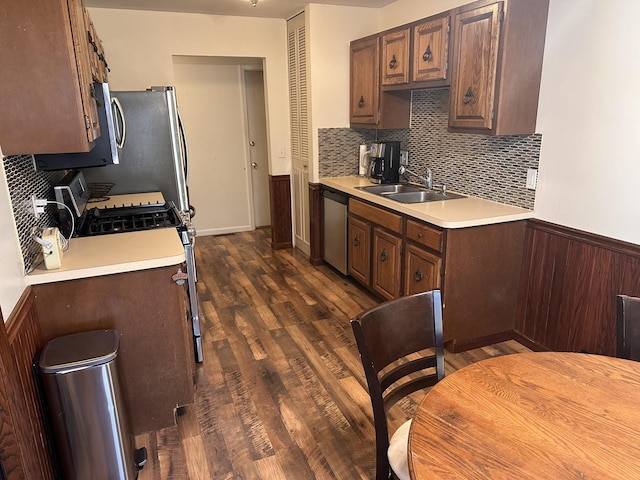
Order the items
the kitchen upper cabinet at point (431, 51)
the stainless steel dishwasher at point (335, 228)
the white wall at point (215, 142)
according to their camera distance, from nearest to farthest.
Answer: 1. the kitchen upper cabinet at point (431, 51)
2. the stainless steel dishwasher at point (335, 228)
3. the white wall at point (215, 142)

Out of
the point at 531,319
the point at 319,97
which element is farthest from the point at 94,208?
the point at 531,319

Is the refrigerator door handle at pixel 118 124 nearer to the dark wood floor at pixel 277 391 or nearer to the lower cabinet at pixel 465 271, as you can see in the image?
the dark wood floor at pixel 277 391

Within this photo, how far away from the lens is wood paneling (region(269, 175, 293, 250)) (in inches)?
193

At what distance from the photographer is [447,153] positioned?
11.5 ft

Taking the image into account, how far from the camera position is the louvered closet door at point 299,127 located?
14.0 feet

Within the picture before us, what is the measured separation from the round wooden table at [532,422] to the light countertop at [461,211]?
1.32 m

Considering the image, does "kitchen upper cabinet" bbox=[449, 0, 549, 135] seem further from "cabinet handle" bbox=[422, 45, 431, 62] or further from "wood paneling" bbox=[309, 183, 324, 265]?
"wood paneling" bbox=[309, 183, 324, 265]

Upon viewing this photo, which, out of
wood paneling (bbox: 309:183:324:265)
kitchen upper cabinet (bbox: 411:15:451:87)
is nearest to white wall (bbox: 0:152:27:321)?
kitchen upper cabinet (bbox: 411:15:451:87)

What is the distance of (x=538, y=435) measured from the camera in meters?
1.07

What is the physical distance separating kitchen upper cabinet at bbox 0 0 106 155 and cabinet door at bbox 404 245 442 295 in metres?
2.01

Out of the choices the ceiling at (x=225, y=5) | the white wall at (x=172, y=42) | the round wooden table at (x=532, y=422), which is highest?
the ceiling at (x=225, y=5)

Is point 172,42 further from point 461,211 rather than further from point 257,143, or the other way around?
point 461,211

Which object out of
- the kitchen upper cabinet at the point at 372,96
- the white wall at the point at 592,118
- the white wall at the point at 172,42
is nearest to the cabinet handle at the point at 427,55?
the kitchen upper cabinet at the point at 372,96

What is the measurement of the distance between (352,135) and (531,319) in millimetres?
2394
